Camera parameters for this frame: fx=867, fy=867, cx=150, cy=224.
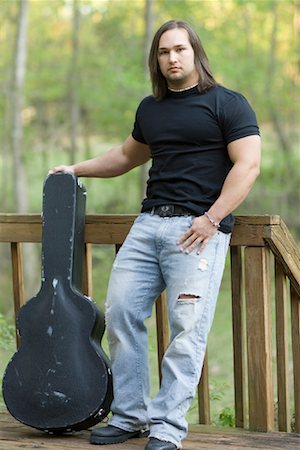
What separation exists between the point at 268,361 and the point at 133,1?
17.9m

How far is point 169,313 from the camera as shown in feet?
10.1

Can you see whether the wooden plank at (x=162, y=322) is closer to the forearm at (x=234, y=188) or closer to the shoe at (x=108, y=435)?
the shoe at (x=108, y=435)

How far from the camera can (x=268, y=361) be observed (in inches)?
130

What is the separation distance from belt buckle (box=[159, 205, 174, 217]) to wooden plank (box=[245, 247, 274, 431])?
376mm

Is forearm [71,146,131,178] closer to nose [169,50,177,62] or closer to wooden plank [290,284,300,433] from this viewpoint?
nose [169,50,177,62]

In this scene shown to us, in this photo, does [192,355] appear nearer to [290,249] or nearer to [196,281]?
[196,281]

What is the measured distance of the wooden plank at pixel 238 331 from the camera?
3328 millimetres

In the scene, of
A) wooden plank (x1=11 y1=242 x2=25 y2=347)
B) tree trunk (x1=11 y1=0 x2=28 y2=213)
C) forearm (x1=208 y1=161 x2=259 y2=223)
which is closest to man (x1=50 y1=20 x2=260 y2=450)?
forearm (x1=208 y1=161 x2=259 y2=223)

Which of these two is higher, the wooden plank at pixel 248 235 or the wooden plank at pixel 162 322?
the wooden plank at pixel 248 235

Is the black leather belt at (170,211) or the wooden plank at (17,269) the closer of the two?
the black leather belt at (170,211)

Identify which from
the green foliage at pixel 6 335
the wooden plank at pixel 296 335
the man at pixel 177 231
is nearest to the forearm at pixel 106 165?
the man at pixel 177 231

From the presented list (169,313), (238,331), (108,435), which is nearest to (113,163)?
(169,313)

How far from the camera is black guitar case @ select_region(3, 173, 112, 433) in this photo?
10.2 ft

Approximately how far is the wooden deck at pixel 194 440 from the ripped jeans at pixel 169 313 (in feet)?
0.41
